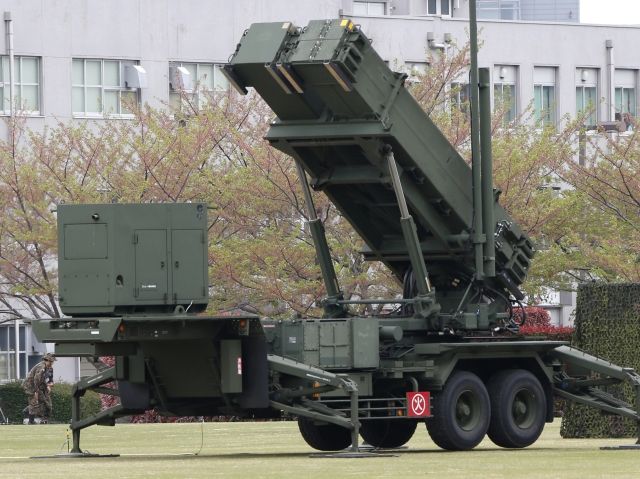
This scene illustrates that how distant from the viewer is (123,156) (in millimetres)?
42938

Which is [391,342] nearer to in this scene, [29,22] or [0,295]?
[0,295]

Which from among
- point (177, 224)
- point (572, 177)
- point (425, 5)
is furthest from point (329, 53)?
point (425, 5)

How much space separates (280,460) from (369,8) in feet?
169

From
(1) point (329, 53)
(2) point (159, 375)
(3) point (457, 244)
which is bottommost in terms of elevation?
(2) point (159, 375)

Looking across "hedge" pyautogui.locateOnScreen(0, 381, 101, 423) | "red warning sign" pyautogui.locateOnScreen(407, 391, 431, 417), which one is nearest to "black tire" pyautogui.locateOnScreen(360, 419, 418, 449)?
"red warning sign" pyautogui.locateOnScreen(407, 391, 431, 417)

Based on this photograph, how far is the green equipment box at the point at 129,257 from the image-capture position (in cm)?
2094

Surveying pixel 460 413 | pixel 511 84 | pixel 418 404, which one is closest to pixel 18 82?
pixel 511 84

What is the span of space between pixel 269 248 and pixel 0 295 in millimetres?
9301

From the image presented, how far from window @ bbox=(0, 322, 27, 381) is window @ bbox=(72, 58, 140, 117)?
7183 mm

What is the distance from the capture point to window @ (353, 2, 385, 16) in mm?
70325

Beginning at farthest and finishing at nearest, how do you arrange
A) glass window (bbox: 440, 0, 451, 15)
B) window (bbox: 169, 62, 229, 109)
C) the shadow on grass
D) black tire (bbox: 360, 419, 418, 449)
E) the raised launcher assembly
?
glass window (bbox: 440, 0, 451, 15) → window (bbox: 169, 62, 229, 109) → black tire (bbox: 360, 419, 418, 449) → the raised launcher assembly → the shadow on grass

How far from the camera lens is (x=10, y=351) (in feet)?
194

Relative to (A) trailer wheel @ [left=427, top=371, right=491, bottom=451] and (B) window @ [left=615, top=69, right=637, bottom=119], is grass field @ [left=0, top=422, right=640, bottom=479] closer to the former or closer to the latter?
(A) trailer wheel @ [left=427, top=371, right=491, bottom=451]

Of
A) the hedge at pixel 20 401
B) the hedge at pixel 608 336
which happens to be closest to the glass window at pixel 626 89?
the hedge at pixel 20 401
